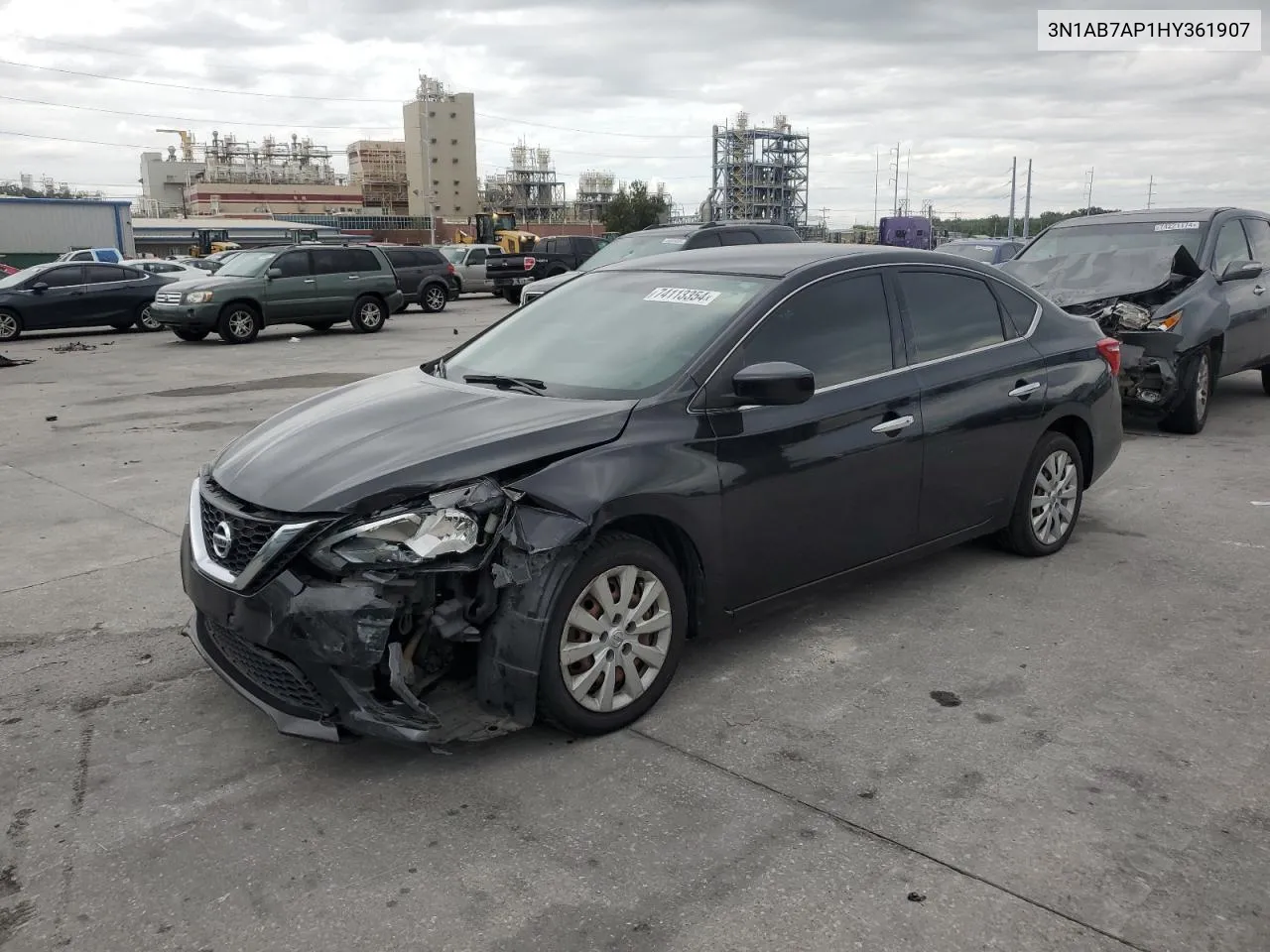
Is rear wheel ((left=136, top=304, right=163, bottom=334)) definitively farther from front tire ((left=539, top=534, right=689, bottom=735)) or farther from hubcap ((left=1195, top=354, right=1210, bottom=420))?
front tire ((left=539, top=534, right=689, bottom=735))

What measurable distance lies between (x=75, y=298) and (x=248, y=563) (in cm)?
2046

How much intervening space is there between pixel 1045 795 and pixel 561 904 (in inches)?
62.9

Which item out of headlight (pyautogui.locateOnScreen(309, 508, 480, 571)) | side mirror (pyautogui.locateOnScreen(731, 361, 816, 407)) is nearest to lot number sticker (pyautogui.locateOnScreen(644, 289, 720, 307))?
side mirror (pyautogui.locateOnScreen(731, 361, 816, 407))

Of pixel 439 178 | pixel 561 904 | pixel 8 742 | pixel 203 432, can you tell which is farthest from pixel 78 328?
pixel 439 178

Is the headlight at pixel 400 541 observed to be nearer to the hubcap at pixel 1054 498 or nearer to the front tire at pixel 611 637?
the front tire at pixel 611 637

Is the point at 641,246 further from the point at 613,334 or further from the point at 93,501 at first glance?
the point at 613,334

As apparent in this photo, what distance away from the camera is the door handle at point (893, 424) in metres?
4.57

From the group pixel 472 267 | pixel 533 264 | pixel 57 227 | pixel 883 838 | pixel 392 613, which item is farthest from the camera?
pixel 57 227

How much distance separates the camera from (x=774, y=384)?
393 cm

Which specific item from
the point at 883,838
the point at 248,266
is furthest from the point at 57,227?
the point at 883,838

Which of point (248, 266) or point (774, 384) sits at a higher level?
point (248, 266)

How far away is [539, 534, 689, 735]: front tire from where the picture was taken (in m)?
3.53

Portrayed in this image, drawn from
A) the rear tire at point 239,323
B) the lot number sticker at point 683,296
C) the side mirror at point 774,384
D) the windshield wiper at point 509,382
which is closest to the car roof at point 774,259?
the lot number sticker at point 683,296

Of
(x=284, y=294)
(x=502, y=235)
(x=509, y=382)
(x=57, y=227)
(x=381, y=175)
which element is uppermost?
(x=381, y=175)
